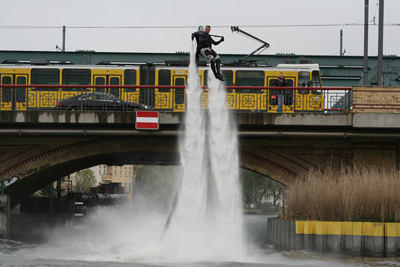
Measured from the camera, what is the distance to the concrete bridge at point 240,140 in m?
28.1

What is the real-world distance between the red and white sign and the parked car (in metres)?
1.51

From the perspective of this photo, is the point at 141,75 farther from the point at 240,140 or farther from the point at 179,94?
the point at 240,140


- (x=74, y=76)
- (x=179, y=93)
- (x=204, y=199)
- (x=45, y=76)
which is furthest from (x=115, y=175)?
(x=204, y=199)

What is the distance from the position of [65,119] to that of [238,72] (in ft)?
36.2

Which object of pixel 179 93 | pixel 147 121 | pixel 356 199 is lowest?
pixel 356 199

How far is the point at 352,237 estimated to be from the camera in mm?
23016

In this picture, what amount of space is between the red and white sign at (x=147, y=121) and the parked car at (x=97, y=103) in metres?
1.51

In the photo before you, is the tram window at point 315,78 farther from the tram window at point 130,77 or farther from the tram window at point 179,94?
the tram window at point 130,77

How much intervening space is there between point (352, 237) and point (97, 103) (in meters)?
11.8

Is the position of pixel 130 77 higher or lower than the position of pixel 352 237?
higher

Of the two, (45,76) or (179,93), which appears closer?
(179,93)

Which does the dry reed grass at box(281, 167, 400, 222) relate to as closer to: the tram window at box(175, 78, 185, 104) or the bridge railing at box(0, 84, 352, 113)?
the bridge railing at box(0, 84, 352, 113)

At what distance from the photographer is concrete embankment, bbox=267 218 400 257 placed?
22.8 meters

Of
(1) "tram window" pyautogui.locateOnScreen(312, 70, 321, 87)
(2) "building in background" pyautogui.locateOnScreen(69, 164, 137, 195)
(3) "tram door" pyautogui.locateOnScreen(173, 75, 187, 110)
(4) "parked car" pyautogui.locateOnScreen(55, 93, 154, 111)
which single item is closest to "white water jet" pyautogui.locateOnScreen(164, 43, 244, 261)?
(4) "parked car" pyautogui.locateOnScreen(55, 93, 154, 111)
